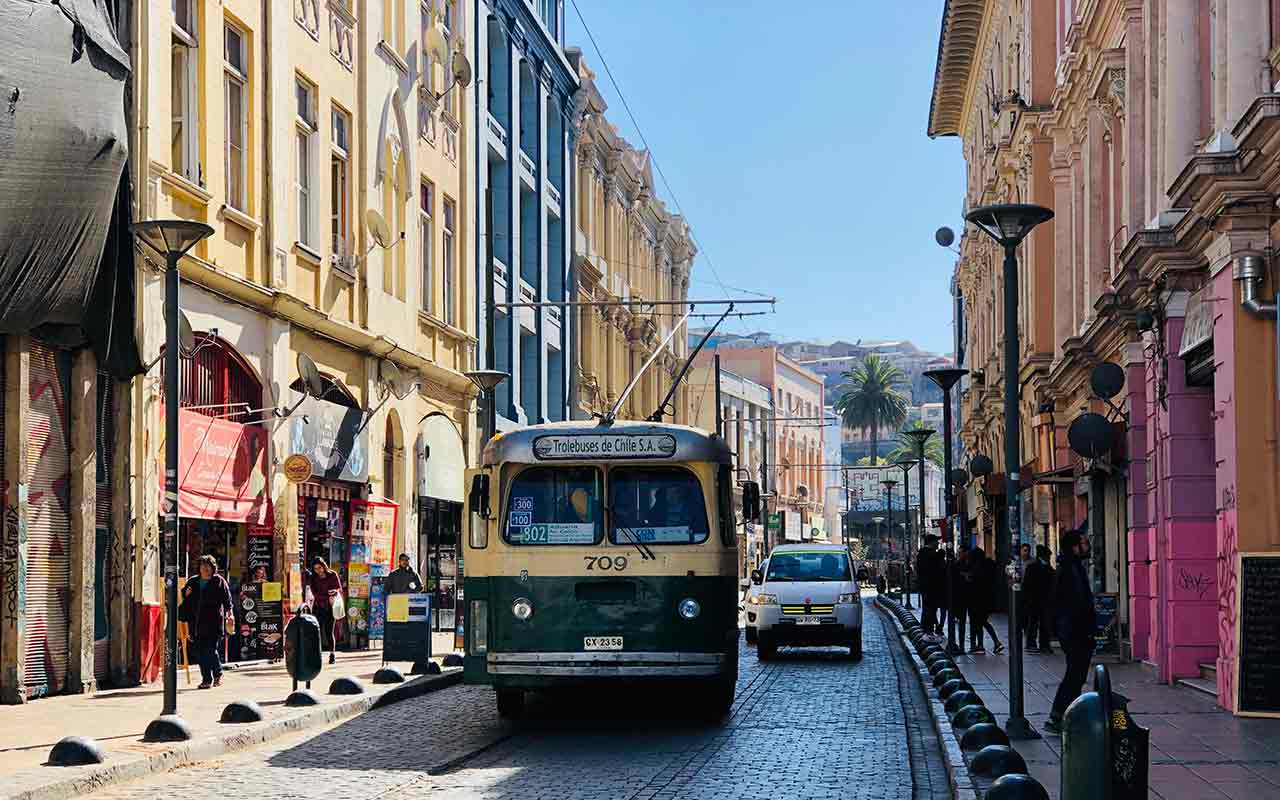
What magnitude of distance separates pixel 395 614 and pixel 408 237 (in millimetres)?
12017

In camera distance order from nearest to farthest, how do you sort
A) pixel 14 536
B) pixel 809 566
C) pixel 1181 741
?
pixel 1181 741, pixel 14 536, pixel 809 566

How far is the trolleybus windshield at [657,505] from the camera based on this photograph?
17.3 meters

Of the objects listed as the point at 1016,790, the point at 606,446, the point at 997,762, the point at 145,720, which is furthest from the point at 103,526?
the point at 1016,790

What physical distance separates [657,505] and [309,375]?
11.2 metres

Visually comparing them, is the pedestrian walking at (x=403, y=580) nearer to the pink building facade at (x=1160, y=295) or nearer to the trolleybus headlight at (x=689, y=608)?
the trolleybus headlight at (x=689, y=608)

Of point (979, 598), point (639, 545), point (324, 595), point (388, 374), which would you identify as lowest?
point (979, 598)

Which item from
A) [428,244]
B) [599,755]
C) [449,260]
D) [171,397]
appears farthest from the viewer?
[449,260]

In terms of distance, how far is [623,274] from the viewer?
199 ft

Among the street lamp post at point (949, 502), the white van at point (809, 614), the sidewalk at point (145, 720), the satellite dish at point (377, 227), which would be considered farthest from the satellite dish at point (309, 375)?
the street lamp post at point (949, 502)

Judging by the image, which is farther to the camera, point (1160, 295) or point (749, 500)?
point (1160, 295)

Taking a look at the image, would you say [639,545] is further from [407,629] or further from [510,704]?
[407,629]

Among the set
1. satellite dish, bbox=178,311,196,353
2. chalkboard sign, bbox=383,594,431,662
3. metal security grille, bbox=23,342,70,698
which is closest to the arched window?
satellite dish, bbox=178,311,196,353

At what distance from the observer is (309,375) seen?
2727 centimetres

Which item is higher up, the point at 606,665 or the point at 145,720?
the point at 606,665
